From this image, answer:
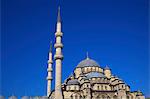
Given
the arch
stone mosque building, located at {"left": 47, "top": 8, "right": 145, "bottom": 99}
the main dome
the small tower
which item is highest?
the main dome

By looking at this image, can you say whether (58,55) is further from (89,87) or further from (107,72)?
(107,72)

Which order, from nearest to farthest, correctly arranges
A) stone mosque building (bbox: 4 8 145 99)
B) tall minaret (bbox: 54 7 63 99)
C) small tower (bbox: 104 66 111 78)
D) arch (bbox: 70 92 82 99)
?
tall minaret (bbox: 54 7 63 99) → stone mosque building (bbox: 4 8 145 99) → arch (bbox: 70 92 82 99) → small tower (bbox: 104 66 111 78)

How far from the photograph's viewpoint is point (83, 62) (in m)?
30.9

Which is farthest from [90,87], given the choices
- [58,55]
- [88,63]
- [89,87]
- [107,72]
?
[107,72]

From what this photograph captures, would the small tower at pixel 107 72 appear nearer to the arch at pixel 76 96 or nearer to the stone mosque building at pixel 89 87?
the stone mosque building at pixel 89 87

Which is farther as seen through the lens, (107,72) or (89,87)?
(107,72)

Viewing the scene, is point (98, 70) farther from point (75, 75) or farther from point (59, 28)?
point (59, 28)

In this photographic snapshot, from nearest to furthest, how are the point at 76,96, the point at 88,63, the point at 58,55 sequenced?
1. the point at 58,55
2. the point at 76,96
3. the point at 88,63

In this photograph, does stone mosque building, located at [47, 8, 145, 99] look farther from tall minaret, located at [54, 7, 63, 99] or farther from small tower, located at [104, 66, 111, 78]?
small tower, located at [104, 66, 111, 78]

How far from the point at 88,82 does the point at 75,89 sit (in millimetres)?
1527

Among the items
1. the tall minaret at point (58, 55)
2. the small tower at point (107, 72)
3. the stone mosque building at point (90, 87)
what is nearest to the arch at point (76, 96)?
the stone mosque building at point (90, 87)

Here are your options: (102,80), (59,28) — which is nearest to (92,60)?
(102,80)

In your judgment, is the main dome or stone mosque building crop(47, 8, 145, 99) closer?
stone mosque building crop(47, 8, 145, 99)

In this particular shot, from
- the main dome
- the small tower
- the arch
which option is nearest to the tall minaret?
the arch
